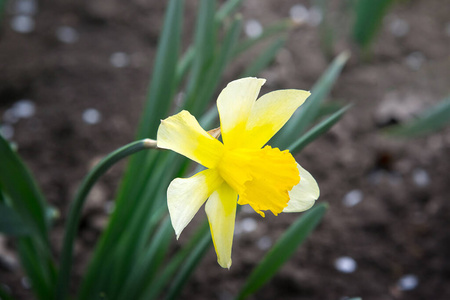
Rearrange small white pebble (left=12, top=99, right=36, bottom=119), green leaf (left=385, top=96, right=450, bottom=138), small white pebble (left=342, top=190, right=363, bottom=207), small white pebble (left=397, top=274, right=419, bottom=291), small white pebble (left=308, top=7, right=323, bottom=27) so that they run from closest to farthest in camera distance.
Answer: green leaf (left=385, top=96, right=450, bottom=138) < small white pebble (left=397, top=274, right=419, bottom=291) < small white pebble (left=342, top=190, right=363, bottom=207) < small white pebble (left=12, top=99, right=36, bottom=119) < small white pebble (left=308, top=7, right=323, bottom=27)

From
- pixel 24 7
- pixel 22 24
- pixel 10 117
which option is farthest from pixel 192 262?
pixel 24 7

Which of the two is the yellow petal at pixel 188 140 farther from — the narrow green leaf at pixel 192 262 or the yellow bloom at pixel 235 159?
the narrow green leaf at pixel 192 262

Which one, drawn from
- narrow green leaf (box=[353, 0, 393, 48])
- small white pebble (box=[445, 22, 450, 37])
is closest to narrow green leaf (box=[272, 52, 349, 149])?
narrow green leaf (box=[353, 0, 393, 48])

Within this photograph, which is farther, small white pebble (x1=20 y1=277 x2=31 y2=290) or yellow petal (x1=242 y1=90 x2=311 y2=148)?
small white pebble (x1=20 y1=277 x2=31 y2=290)

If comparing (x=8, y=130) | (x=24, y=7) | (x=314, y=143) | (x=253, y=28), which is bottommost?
(x=314, y=143)

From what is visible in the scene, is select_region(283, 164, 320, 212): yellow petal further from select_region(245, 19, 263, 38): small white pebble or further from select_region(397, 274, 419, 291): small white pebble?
select_region(245, 19, 263, 38): small white pebble

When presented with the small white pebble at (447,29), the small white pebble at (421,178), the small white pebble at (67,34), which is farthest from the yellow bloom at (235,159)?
the small white pebble at (447,29)

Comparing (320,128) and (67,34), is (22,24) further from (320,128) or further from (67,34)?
(320,128)

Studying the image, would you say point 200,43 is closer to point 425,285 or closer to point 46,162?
point 46,162
